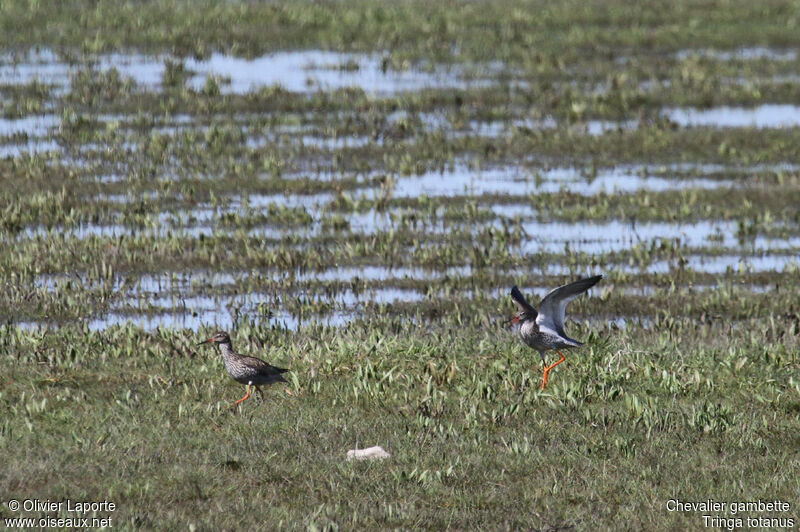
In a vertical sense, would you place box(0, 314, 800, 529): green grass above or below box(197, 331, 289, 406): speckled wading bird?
below

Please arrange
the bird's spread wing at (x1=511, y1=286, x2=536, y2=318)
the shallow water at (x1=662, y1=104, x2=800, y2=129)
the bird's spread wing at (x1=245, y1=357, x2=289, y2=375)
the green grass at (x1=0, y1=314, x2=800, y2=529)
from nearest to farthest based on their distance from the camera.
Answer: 1. the green grass at (x1=0, y1=314, x2=800, y2=529)
2. the bird's spread wing at (x1=245, y1=357, x2=289, y2=375)
3. the bird's spread wing at (x1=511, y1=286, x2=536, y2=318)
4. the shallow water at (x1=662, y1=104, x2=800, y2=129)

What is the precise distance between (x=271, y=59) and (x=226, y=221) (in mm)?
14407

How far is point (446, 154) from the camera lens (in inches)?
925

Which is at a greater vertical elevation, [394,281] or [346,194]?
[346,194]

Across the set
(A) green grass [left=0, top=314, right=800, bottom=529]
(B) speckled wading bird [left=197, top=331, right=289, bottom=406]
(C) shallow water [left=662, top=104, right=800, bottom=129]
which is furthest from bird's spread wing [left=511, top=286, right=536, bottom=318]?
(C) shallow water [left=662, top=104, right=800, bottom=129]

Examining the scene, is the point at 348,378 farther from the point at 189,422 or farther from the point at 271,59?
the point at 271,59

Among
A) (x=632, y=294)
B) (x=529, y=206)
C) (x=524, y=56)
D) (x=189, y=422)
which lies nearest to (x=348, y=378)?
(x=189, y=422)

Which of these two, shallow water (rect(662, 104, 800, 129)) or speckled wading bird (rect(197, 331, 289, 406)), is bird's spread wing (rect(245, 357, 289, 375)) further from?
shallow water (rect(662, 104, 800, 129))

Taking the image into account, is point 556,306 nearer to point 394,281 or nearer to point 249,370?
point 249,370

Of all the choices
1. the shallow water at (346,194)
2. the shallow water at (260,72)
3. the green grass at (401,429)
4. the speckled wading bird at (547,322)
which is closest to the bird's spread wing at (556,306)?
the speckled wading bird at (547,322)

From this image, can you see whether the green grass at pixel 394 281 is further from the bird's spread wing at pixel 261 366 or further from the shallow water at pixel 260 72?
the shallow water at pixel 260 72

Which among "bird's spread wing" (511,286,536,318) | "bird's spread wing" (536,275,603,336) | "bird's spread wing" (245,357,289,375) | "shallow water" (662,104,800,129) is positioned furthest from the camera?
"shallow water" (662,104,800,129)

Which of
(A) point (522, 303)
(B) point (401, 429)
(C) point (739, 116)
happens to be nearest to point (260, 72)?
(C) point (739, 116)

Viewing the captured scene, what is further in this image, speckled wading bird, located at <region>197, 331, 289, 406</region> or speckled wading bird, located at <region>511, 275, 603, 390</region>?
speckled wading bird, located at <region>511, 275, 603, 390</region>
